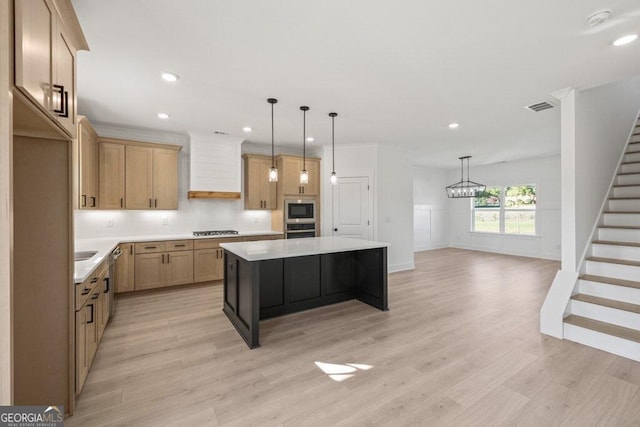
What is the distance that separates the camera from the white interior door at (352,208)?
19.3ft

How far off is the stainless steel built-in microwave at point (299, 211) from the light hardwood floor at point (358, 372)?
2269 mm

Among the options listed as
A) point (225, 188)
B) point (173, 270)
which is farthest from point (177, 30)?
point (173, 270)

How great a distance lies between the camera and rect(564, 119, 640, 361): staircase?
8.90ft

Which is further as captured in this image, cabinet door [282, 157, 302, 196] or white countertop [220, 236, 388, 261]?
cabinet door [282, 157, 302, 196]

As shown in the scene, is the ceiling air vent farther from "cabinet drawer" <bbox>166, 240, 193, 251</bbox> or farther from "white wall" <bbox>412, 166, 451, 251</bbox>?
"cabinet drawer" <bbox>166, 240, 193, 251</bbox>

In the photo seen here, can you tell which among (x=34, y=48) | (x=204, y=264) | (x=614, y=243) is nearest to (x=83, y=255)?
(x=204, y=264)

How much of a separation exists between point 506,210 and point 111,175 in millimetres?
9629

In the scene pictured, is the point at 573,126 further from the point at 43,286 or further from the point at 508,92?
the point at 43,286

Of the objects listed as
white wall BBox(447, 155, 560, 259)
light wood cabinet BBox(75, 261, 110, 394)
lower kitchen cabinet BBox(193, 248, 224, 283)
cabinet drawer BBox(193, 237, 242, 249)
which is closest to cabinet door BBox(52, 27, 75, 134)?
light wood cabinet BBox(75, 261, 110, 394)

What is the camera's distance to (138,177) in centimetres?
457

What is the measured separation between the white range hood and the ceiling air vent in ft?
15.1

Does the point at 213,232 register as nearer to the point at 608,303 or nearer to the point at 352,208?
the point at 352,208

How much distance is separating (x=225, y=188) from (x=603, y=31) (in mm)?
5053

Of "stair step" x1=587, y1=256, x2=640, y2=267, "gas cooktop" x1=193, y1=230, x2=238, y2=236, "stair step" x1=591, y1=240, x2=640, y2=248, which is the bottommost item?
"stair step" x1=587, y1=256, x2=640, y2=267
